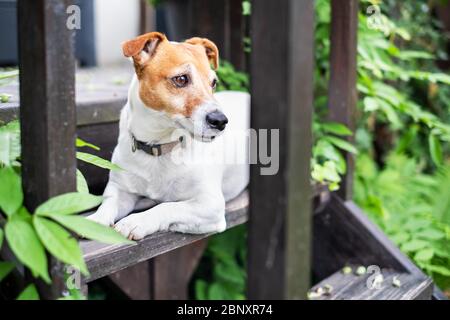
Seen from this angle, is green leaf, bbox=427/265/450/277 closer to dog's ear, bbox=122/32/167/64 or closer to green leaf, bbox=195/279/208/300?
green leaf, bbox=195/279/208/300

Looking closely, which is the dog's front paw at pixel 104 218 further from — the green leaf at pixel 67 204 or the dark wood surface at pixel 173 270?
the dark wood surface at pixel 173 270

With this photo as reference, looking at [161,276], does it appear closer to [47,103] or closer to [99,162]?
[99,162]

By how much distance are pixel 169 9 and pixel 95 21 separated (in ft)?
4.81

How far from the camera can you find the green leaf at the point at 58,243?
4.33 feet

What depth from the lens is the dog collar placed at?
2166 millimetres

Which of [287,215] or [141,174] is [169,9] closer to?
[141,174]

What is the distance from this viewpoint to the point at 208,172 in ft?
7.50

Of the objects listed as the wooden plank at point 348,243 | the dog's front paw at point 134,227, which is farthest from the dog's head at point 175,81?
the wooden plank at point 348,243

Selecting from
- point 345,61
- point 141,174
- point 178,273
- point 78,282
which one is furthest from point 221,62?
point 78,282

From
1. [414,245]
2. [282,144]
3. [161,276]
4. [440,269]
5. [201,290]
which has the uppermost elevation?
[282,144]

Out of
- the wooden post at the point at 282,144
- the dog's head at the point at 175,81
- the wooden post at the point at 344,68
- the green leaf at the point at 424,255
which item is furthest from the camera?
the green leaf at the point at 424,255

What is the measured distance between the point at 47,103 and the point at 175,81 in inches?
29.6

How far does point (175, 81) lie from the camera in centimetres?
210

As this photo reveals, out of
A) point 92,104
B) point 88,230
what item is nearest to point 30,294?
point 88,230
